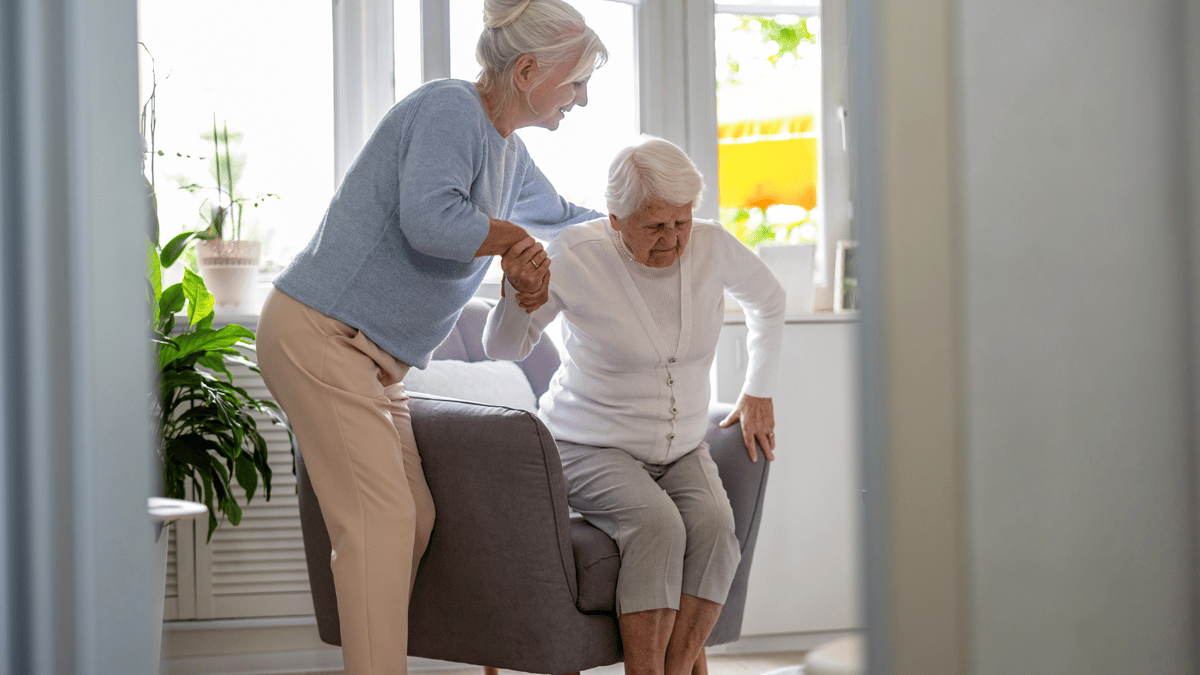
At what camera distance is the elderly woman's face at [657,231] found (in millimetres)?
1768

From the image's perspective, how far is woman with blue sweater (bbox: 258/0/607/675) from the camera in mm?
1314

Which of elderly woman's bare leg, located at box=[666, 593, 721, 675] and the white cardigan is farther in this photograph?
the white cardigan

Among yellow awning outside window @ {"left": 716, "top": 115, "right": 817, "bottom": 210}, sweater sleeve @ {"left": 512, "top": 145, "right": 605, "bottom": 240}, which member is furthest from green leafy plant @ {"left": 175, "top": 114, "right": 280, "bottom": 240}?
yellow awning outside window @ {"left": 716, "top": 115, "right": 817, "bottom": 210}

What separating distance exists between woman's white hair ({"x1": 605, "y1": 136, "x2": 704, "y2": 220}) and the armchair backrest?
0.58 meters

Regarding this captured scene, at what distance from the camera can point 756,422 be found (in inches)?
75.4

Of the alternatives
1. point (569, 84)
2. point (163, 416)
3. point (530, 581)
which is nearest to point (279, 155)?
point (163, 416)

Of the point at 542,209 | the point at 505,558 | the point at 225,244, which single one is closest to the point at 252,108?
the point at 225,244

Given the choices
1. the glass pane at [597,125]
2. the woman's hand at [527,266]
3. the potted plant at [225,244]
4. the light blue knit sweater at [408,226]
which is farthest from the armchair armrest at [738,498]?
the potted plant at [225,244]

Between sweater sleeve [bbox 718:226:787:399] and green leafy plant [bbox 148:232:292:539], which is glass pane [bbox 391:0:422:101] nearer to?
green leafy plant [bbox 148:232:292:539]

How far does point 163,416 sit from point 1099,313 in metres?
1.84

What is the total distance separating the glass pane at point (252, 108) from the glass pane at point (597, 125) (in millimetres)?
664

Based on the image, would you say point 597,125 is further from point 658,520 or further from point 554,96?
point 658,520

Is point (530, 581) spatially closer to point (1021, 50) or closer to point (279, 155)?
point (1021, 50)

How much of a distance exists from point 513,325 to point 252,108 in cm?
140
